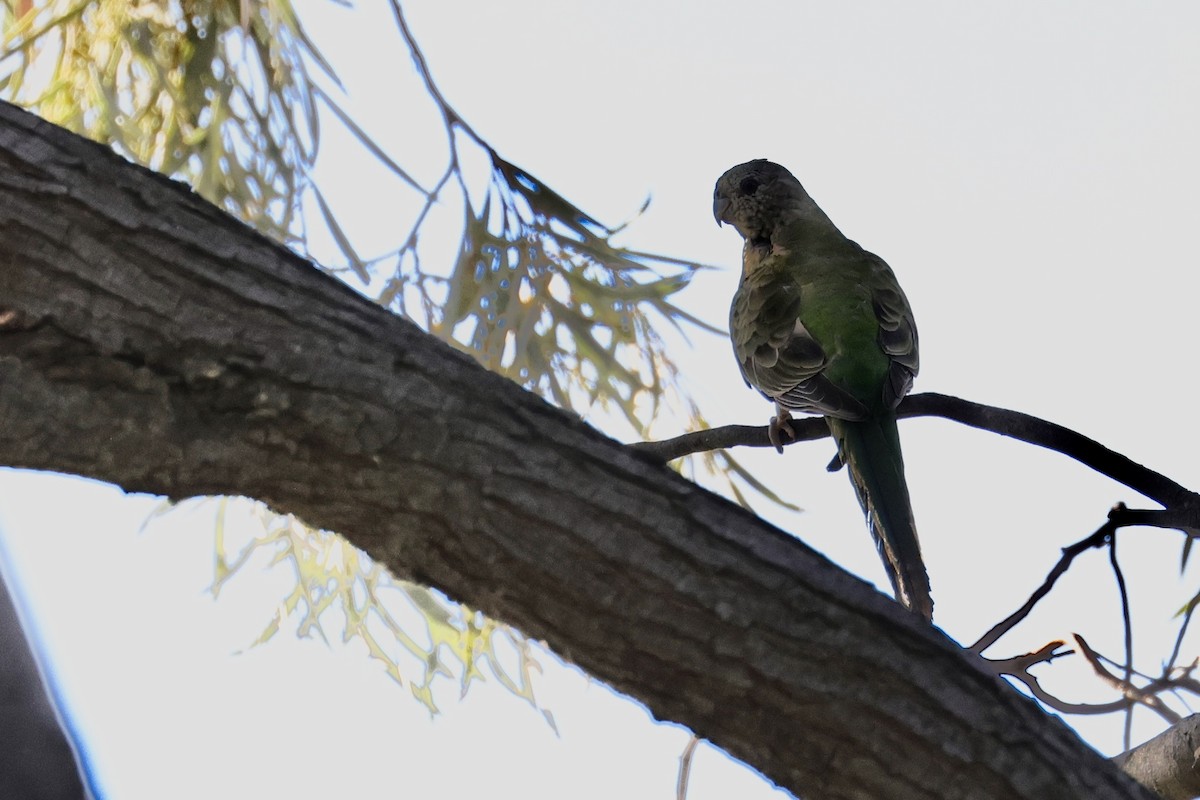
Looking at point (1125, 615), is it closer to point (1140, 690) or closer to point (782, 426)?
point (1140, 690)

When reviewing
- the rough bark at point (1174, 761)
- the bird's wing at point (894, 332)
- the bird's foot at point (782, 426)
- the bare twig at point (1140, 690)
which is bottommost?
the rough bark at point (1174, 761)

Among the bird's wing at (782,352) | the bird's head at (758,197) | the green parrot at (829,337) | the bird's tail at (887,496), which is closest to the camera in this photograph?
the bird's tail at (887,496)

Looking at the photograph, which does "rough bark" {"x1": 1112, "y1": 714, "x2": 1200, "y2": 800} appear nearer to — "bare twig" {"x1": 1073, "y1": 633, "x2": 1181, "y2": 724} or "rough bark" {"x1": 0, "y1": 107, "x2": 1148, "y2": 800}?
"bare twig" {"x1": 1073, "y1": 633, "x2": 1181, "y2": 724}

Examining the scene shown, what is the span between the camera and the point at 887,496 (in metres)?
1.81

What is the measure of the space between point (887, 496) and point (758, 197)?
0.99 metres

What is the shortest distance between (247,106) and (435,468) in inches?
77.2

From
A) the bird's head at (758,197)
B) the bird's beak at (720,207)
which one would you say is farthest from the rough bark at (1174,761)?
the bird's beak at (720,207)

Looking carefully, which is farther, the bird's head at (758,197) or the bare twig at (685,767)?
the bird's head at (758,197)

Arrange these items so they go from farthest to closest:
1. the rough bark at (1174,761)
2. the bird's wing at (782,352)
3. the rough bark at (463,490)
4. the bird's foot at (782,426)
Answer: the bird's foot at (782,426)
the bird's wing at (782,352)
the rough bark at (1174,761)
the rough bark at (463,490)

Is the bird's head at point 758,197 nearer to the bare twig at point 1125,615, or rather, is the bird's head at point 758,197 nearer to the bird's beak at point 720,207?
the bird's beak at point 720,207

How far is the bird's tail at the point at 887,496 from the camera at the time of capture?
168cm

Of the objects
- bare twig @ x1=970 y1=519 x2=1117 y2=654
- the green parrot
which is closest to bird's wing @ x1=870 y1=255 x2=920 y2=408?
the green parrot

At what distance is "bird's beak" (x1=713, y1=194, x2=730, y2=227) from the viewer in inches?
104

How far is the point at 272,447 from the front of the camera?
106cm
